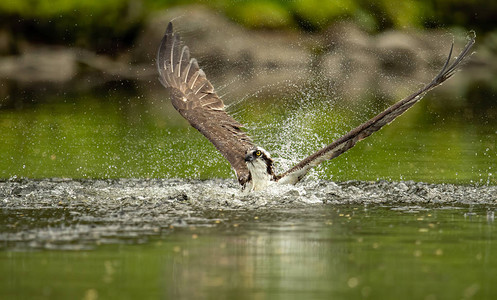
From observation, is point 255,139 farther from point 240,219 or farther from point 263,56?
point 263,56

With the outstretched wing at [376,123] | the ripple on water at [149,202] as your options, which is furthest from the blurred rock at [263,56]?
the outstretched wing at [376,123]

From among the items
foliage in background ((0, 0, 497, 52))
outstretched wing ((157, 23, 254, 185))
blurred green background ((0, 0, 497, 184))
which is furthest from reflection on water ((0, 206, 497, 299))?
foliage in background ((0, 0, 497, 52))

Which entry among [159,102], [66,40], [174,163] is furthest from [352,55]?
[174,163]

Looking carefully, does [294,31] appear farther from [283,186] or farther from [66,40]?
[283,186]

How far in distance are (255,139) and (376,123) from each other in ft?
13.0

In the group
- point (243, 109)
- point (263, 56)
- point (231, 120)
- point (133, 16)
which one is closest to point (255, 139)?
point (231, 120)

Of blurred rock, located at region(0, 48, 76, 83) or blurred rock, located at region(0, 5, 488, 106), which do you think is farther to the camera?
blurred rock, located at region(0, 5, 488, 106)

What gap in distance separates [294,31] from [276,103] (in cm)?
2953

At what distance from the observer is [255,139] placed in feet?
60.9

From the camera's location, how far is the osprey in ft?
49.0

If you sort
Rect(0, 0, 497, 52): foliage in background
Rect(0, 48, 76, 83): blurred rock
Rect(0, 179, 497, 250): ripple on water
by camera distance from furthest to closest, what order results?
Rect(0, 0, 497, 52): foliage in background < Rect(0, 48, 76, 83): blurred rock < Rect(0, 179, 497, 250): ripple on water

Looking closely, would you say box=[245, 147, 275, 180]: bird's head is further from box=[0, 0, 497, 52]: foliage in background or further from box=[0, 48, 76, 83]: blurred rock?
box=[0, 0, 497, 52]: foliage in background

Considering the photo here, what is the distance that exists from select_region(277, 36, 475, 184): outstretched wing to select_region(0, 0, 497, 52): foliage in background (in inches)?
1865

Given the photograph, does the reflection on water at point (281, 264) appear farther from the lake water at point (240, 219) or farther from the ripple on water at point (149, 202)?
A: the ripple on water at point (149, 202)
